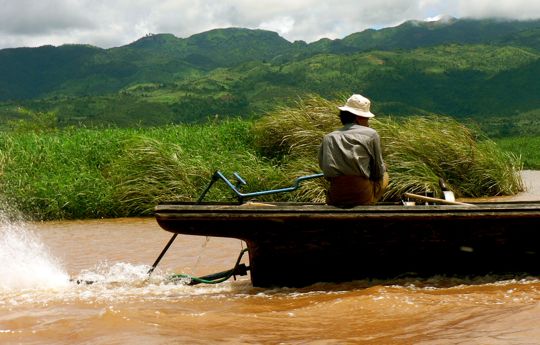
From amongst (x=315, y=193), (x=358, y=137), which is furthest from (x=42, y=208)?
(x=358, y=137)

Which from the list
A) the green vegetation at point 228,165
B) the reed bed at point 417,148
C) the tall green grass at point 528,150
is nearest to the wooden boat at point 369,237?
the green vegetation at point 228,165

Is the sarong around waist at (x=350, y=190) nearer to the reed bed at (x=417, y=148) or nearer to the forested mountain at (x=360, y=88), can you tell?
the reed bed at (x=417, y=148)

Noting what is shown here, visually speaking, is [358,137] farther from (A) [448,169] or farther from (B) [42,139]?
(B) [42,139]

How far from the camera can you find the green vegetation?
1330 cm

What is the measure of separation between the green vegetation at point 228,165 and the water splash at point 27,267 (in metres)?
2.99

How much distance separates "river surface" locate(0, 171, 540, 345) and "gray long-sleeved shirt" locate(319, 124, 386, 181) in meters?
1.00

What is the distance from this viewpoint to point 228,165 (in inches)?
554

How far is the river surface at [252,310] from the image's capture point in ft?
16.0

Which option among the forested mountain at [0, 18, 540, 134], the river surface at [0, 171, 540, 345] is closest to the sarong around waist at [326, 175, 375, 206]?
the river surface at [0, 171, 540, 345]

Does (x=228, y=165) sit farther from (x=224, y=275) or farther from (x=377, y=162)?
(x=377, y=162)

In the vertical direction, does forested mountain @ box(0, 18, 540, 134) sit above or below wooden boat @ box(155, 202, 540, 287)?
above

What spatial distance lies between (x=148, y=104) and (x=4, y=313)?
120 meters

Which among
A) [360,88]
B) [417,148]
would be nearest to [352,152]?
[417,148]

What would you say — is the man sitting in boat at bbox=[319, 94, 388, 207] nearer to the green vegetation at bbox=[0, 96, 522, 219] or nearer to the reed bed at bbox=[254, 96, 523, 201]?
the green vegetation at bbox=[0, 96, 522, 219]
